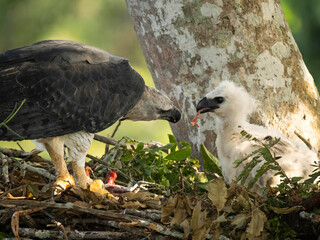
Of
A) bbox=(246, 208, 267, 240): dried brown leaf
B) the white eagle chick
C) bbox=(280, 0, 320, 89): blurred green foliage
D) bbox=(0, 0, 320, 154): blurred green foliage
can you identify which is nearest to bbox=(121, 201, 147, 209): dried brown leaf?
bbox=(246, 208, 267, 240): dried brown leaf

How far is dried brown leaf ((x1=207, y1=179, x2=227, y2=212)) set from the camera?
9.04 ft

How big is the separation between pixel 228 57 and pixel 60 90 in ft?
3.74

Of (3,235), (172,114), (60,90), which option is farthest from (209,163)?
(3,235)

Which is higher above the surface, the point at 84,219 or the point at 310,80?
the point at 310,80

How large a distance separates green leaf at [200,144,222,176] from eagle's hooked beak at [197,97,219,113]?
0.26 m

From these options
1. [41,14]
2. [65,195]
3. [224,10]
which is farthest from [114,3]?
[65,195]

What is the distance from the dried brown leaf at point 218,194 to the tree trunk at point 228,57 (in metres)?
1.46

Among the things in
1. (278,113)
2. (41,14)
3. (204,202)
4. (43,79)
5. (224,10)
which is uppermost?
(41,14)

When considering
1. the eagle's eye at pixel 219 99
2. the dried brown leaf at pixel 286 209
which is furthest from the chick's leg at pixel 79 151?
the dried brown leaf at pixel 286 209

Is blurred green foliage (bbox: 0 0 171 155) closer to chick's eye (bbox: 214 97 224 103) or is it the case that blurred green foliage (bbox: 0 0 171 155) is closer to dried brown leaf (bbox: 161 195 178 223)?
chick's eye (bbox: 214 97 224 103)

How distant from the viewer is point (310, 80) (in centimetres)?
433

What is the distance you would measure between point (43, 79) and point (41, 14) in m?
6.49

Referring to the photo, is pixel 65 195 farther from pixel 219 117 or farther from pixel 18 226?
pixel 219 117

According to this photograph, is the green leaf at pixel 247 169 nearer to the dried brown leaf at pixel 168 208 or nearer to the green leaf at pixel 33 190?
the dried brown leaf at pixel 168 208
